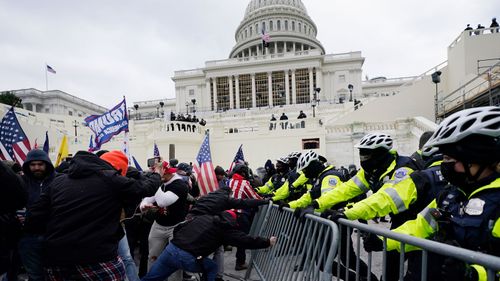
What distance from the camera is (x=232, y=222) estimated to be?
3852 millimetres

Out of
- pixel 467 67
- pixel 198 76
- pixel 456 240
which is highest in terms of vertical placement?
pixel 198 76

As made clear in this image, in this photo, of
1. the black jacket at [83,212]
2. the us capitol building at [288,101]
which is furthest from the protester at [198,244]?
the us capitol building at [288,101]

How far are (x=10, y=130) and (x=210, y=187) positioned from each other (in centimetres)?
381

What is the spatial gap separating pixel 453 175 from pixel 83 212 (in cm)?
268

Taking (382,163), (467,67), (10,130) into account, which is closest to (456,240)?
(382,163)

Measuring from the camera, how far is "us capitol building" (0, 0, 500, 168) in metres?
20.3

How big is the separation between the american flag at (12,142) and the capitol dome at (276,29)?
232 feet

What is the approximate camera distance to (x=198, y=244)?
3.64 metres

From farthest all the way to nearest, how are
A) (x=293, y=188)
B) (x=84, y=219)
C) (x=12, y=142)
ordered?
(x=12, y=142) < (x=293, y=188) < (x=84, y=219)

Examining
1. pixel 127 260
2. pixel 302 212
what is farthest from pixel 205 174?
pixel 302 212

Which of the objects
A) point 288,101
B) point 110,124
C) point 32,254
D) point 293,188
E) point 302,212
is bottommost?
point 32,254

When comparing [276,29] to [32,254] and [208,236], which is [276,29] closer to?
[208,236]

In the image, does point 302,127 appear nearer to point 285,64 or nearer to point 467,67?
point 467,67

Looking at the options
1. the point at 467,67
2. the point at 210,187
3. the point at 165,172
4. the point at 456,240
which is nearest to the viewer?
the point at 456,240
